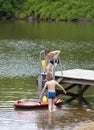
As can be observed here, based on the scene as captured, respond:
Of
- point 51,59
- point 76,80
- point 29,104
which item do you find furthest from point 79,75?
point 29,104

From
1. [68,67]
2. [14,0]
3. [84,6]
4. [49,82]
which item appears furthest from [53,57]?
[14,0]

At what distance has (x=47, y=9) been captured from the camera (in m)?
126

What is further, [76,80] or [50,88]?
[76,80]

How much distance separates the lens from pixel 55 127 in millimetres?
16234

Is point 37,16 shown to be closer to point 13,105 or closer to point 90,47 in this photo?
point 90,47

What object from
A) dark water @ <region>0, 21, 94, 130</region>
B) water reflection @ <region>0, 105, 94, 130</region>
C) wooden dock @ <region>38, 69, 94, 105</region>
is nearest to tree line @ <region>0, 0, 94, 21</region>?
dark water @ <region>0, 21, 94, 130</region>

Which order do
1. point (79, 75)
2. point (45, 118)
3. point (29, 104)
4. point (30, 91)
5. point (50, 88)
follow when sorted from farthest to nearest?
point (30, 91)
point (79, 75)
point (29, 104)
point (50, 88)
point (45, 118)

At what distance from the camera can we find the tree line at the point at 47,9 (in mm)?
117875

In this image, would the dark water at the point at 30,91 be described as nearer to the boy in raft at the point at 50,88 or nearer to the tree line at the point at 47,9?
the boy in raft at the point at 50,88

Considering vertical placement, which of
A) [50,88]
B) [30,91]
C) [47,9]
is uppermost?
[50,88]

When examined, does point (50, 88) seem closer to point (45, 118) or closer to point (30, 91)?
point (45, 118)

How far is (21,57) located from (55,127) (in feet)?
80.4

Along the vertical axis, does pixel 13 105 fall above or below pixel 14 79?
above

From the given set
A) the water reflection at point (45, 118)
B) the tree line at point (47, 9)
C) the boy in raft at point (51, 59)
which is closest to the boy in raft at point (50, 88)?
the water reflection at point (45, 118)
